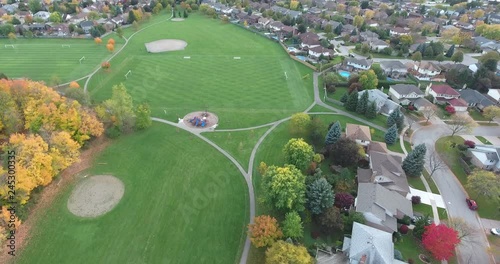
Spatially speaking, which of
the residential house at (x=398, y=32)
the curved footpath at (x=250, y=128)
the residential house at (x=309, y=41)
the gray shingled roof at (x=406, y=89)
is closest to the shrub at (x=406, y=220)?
the curved footpath at (x=250, y=128)

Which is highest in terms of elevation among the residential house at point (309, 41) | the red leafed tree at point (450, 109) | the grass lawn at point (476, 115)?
the residential house at point (309, 41)

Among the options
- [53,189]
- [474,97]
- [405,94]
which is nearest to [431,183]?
[405,94]

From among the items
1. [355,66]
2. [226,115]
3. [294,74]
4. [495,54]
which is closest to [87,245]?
[226,115]

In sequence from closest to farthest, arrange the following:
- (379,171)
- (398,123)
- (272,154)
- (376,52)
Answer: (379,171), (272,154), (398,123), (376,52)

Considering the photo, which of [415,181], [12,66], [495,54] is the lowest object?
[12,66]

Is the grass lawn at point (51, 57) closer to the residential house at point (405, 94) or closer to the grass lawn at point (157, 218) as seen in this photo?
the grass lawn at point (157, 218)

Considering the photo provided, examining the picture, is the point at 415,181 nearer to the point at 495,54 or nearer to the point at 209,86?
the point at 209,86

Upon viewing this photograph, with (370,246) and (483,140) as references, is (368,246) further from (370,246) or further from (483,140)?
(483,140)
